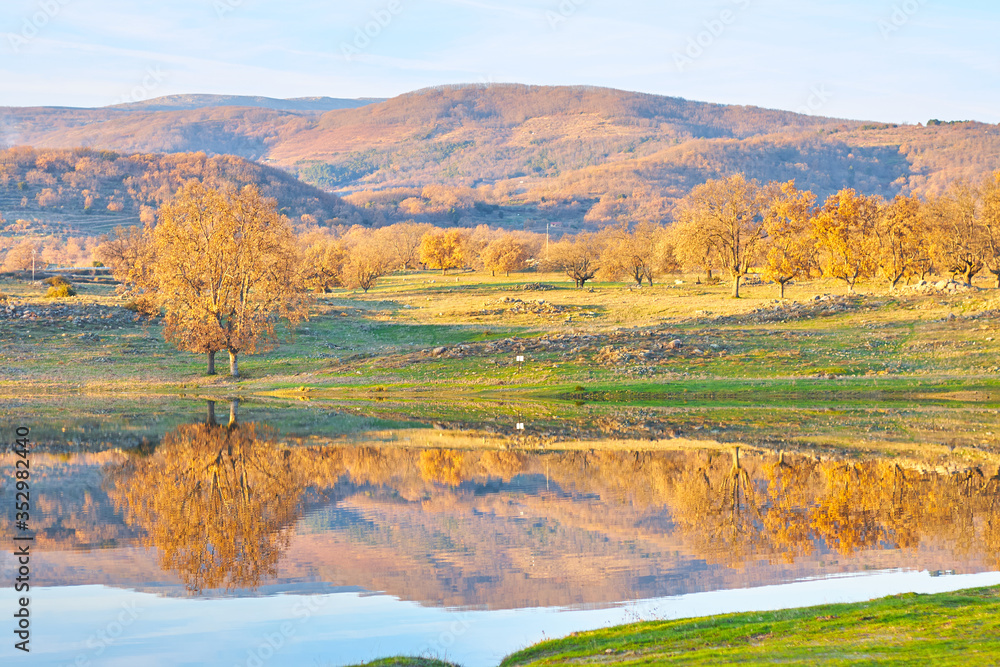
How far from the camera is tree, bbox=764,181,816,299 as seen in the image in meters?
70.0

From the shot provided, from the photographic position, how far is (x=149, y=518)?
62.8 ft

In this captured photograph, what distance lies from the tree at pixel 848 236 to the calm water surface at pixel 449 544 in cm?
5071

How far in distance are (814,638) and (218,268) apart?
135 feet

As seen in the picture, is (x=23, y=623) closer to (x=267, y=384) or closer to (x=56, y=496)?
(x=56, y=496)

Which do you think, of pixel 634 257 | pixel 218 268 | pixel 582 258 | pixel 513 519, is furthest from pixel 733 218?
pixel 513 519

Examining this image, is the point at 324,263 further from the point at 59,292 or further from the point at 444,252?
the point at 444,252

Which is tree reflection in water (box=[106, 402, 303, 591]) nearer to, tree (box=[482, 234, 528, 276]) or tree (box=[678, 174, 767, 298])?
Answer: tree (box=[678, 174, 767, 298])

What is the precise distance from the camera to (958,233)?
225ft

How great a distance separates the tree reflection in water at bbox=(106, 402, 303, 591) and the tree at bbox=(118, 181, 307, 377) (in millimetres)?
16594

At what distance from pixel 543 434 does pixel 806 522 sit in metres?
13.4

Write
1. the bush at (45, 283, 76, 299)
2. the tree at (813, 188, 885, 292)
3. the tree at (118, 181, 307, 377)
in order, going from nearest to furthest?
the tree at (118, 181, 307, 377)
the bush at (45, 283, 76, 299)
the tree at (813, 188, 885, 292)

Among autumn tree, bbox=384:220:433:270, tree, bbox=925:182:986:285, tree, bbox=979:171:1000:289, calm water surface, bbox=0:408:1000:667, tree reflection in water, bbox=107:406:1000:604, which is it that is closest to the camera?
calm water surface, bbox=0:408:1000:667

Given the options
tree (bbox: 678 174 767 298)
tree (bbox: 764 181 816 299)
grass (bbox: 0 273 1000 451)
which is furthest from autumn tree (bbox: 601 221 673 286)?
grass (bbox: 0 273 1000 451)

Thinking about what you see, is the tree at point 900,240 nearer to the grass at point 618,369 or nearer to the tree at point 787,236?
the tree at point 787,236
